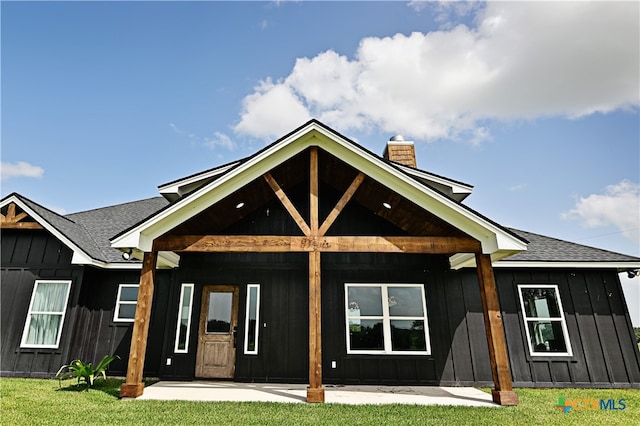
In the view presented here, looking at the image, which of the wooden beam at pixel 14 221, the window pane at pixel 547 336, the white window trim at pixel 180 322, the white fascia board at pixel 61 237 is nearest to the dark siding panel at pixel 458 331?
the window pane at pixel 547 336

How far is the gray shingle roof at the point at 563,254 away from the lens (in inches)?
307

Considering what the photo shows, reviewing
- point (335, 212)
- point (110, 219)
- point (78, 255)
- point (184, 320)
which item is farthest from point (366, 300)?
point (110, 219)

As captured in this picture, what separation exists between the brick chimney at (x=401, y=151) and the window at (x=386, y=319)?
4.06 meters

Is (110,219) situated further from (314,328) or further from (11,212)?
(314,328)

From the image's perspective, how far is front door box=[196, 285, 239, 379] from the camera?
770 cm

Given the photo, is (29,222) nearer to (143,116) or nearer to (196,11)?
(143,116)

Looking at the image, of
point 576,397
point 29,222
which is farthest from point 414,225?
point 29,222

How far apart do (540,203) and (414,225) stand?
8.53 meters

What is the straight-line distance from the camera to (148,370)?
312 inches

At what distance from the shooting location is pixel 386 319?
7.73m

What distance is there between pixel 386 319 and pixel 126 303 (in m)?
6.78

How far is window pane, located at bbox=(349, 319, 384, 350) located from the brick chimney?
5.02 m

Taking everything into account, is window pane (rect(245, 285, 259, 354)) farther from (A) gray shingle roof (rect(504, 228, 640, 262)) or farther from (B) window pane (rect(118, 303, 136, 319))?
(A) gray shingle roof (rect(504, 228, 640, 262))

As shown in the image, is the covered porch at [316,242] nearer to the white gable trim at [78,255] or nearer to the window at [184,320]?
the white gable trim at [78,255]
